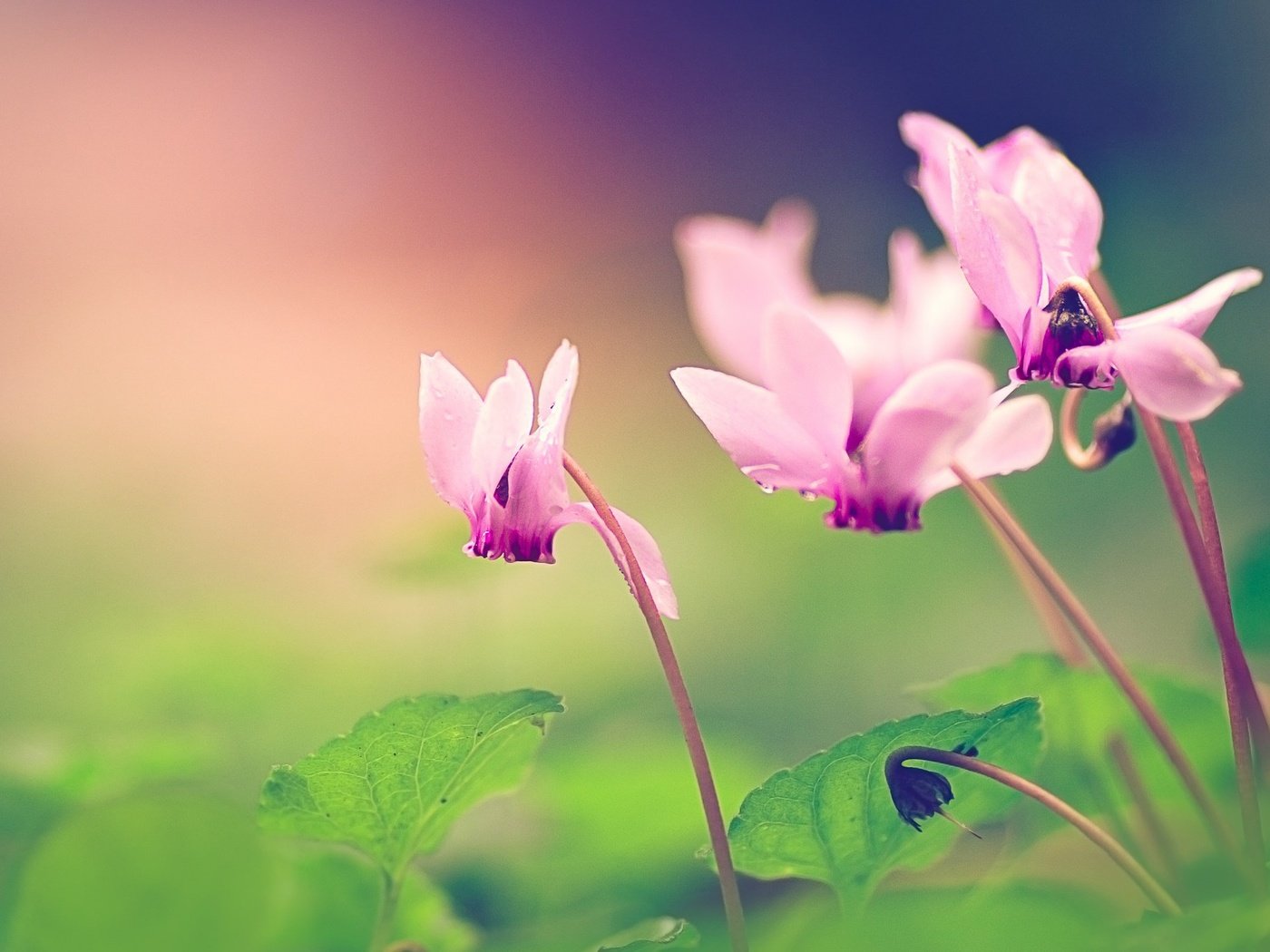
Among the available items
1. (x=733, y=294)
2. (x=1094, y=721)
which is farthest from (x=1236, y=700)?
(x=733, y=294)

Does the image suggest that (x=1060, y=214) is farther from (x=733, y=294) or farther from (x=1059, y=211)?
(x=733, y=294)

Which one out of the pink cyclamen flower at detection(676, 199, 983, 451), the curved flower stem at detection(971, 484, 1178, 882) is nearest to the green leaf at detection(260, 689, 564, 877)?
the curved flower stem at detection(971, 484, 1178, 882)

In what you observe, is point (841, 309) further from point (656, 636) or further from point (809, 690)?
point (656, 636)

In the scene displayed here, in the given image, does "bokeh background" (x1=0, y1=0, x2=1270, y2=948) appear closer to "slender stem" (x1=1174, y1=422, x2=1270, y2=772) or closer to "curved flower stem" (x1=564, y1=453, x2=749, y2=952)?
"curved flower stem" (x1=564, y1=453, x2=749, y2=952)

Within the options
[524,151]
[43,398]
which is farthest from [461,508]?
[524,151]

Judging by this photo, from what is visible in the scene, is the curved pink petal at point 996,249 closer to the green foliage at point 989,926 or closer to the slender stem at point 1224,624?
the slender stem at point 1224,624

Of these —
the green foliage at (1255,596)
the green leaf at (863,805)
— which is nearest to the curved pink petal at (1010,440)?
the green leaf at (863,805)
